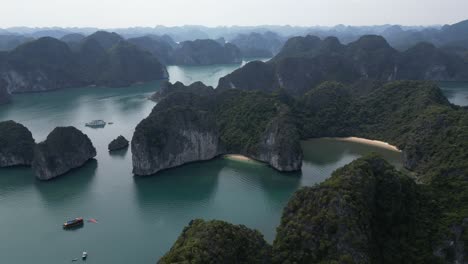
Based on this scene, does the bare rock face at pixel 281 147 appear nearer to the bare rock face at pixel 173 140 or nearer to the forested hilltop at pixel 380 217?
the bare rock face at pixel 173 140

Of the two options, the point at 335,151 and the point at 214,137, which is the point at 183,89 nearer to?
the point at 214,137

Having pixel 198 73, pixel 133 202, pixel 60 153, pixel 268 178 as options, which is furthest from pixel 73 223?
pixel 198 73

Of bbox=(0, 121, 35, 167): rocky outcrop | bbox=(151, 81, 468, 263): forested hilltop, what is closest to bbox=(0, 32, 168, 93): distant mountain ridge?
bbox=(0, 121, 35, 167): rocky outcrop

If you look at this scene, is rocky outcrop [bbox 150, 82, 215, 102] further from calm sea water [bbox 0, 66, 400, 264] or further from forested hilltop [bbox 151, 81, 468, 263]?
forested hilltop [bbox 151, 81, 468, 263]

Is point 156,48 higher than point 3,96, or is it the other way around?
point 156,48

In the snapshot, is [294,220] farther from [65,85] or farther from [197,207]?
[65,85]

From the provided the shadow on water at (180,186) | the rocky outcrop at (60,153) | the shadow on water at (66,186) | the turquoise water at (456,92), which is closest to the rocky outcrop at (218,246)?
the shadow on water at (180,186)
